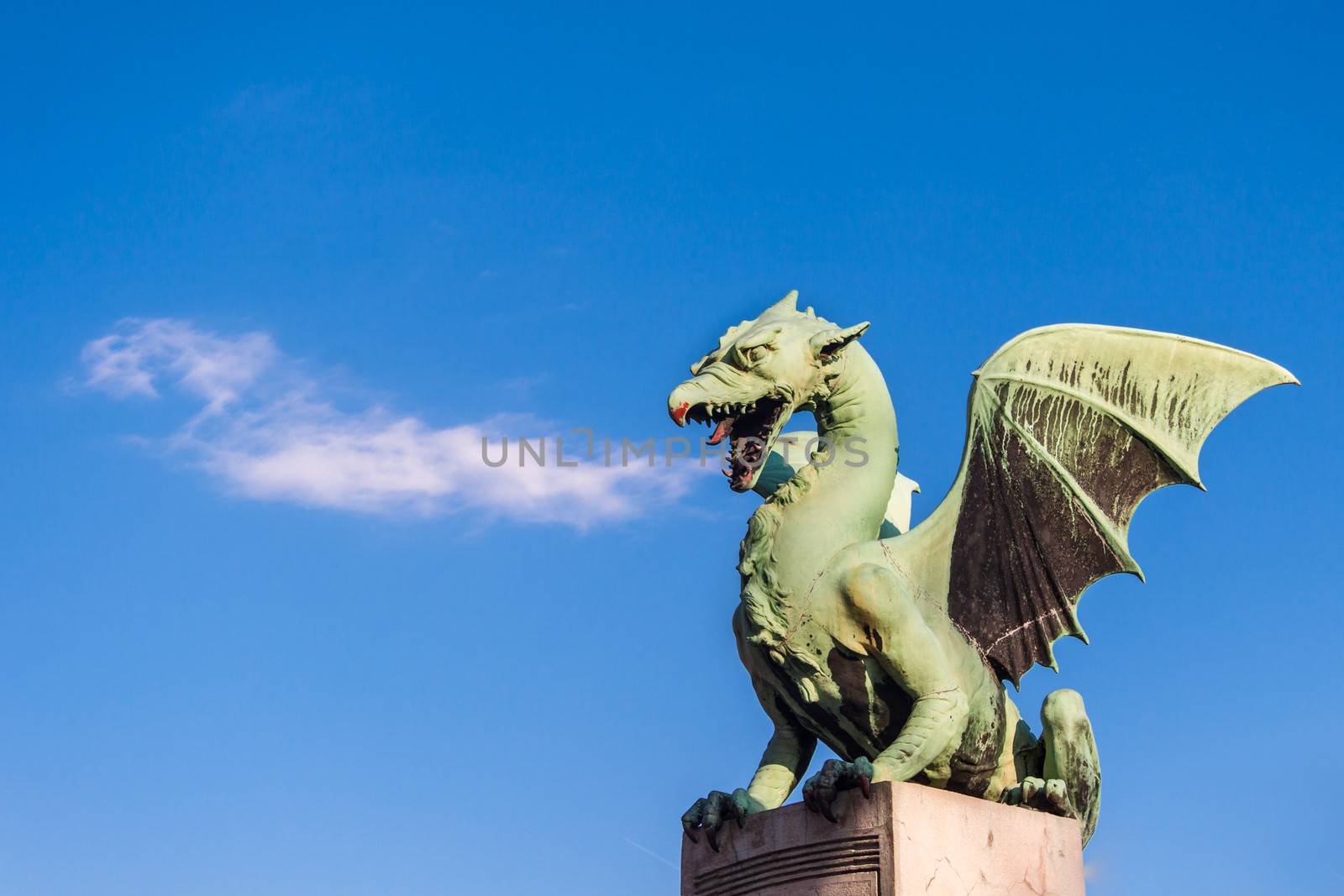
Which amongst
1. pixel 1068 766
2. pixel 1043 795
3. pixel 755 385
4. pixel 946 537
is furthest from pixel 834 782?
pixel 755 385

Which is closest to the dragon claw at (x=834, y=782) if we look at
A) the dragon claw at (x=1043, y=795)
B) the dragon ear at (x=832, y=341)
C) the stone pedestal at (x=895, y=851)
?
the stone pedestal at (x=895, y=851)

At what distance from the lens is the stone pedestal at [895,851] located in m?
6.55

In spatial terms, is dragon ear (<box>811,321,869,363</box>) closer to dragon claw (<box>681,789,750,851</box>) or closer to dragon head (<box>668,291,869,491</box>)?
dragon head (<box>668,291,869,491</box>)

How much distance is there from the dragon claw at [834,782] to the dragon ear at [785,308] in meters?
2.42

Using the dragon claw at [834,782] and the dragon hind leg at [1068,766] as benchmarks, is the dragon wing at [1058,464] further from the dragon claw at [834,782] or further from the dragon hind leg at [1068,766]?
the dragon claw at [834,782]

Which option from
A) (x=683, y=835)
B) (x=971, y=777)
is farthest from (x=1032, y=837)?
(x=683, y=835)

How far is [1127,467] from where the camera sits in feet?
26.5

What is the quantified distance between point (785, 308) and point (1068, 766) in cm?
268

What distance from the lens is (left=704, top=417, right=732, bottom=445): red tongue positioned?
7586 mm

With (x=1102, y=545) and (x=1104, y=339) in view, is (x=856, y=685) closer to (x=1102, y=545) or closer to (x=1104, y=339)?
(x=1102, y=545)

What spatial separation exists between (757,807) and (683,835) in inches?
15.4

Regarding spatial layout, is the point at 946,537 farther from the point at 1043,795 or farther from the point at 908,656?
the point at 1043,795

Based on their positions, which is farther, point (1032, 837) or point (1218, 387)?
point (1218, 387)

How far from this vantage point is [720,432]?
759 cm
